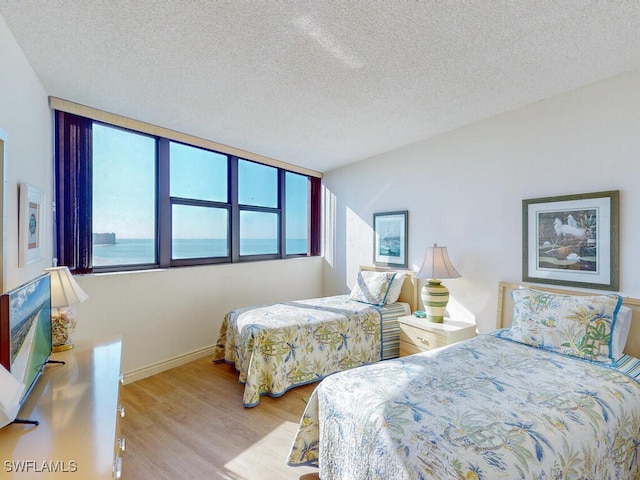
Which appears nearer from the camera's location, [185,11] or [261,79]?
[185,11]

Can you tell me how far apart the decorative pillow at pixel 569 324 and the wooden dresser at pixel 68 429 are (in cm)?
240

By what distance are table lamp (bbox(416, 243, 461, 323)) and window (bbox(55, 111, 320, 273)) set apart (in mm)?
2197

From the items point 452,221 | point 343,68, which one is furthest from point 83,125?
point 452,221

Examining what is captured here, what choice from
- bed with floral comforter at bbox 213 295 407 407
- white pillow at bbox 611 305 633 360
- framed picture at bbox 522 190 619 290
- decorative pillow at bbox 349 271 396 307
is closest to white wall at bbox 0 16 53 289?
bed with floral comforter at bbox 213 295 407 407

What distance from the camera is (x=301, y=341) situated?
277 centimetres

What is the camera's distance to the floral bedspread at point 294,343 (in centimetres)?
259

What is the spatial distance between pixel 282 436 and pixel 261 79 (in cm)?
246

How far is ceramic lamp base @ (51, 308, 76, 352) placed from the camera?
1785 millimetres

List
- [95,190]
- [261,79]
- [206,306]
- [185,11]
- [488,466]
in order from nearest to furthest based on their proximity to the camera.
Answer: [488,466]
[185,11]
[261,79]
[95,190]
[206,306]

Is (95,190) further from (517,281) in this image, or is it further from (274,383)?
(517,281)

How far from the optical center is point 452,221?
324 cm

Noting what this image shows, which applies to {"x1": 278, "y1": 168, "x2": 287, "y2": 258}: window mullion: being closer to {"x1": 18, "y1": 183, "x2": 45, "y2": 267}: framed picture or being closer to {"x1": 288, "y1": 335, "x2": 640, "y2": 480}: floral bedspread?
{"x1": 18, "y1": 183, "x2": 45, "y2": 267}: framed picture

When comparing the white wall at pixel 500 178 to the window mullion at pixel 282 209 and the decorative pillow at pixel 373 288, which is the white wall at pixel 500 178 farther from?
the window mullion at pixel 282 209

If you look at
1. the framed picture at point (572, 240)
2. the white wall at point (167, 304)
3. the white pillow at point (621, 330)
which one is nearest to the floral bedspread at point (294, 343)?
the white wall at point (167, 304)
